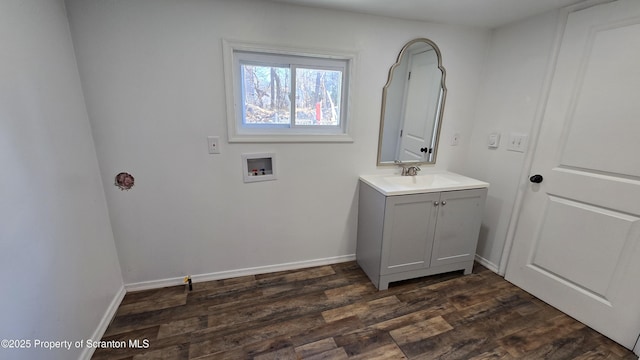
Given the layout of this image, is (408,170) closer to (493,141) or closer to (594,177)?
(493,141)

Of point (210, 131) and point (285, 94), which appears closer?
point (210, 131)

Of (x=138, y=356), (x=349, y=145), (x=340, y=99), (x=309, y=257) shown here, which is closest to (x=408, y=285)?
(x=309, y=257)

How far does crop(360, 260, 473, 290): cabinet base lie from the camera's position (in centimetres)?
202

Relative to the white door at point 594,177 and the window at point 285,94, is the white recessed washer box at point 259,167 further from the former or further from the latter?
the white door at point 594,177

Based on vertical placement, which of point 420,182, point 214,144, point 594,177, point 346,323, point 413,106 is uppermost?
point 413,106

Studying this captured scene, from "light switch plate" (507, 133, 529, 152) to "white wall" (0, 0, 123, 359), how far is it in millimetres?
2985

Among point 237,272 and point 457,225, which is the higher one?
point 457,225

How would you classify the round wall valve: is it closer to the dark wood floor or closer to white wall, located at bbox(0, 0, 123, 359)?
white wall, located at bbox(0, 0, 123, 359)

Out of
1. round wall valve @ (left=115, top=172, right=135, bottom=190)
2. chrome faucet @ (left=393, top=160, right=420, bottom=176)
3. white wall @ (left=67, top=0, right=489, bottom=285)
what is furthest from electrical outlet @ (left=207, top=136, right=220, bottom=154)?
chrome faucet @ (left=393, top=160, right=420, bottom=176)

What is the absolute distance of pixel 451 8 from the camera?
1.80m

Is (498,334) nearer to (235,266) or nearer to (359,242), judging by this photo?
(359,242)

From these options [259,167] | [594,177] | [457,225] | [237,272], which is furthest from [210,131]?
[594,177]

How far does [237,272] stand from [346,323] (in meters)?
0.99

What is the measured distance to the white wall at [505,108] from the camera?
189 cm
